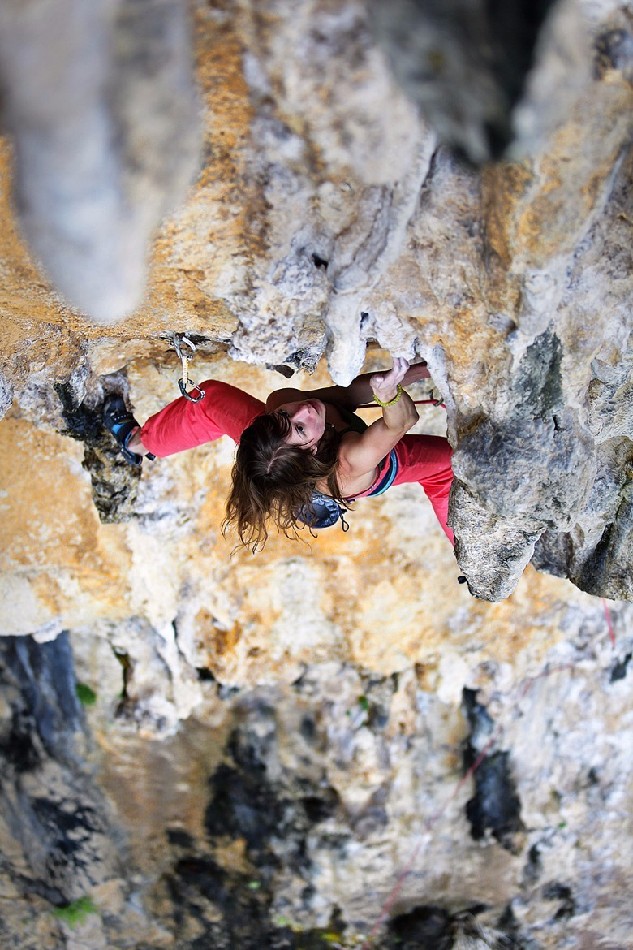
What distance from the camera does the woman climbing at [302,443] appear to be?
1642 mm

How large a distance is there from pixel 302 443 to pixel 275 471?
77mm

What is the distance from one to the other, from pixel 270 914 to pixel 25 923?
872mm

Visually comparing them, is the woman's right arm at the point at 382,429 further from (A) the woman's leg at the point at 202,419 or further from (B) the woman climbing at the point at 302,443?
(A) the woman's leg at the point at 202,419

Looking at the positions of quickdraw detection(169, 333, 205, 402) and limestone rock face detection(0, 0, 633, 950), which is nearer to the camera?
limestone rock face detection(0, 0, 633, 950)

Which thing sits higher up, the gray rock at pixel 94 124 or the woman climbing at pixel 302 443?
the gray rock at pixel 94 124

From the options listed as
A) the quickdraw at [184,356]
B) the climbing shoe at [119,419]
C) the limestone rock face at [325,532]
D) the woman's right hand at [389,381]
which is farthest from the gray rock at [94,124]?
the climbing shoe at [119,419]

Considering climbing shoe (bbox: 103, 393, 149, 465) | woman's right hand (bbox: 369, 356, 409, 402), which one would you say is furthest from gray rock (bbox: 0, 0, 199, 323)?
climbing shoe (bbox: 103, 393, 149, 465)

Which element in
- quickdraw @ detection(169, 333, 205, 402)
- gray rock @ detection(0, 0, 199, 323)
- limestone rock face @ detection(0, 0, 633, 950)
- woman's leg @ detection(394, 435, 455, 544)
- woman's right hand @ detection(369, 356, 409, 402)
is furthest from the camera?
woman's leg @ detection(394, 435, 455, 544)

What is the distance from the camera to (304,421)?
1.64m

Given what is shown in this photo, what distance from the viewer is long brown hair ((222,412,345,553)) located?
164cm

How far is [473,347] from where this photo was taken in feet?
4.49

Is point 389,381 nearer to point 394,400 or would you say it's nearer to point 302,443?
point 394,400

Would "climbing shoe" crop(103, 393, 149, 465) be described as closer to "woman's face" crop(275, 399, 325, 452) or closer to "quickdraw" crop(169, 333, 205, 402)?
"quickdraw" crop(169, 333, 205, 402)

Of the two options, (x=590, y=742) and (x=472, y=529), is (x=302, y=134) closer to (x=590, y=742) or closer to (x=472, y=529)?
(x=472, y=529)
